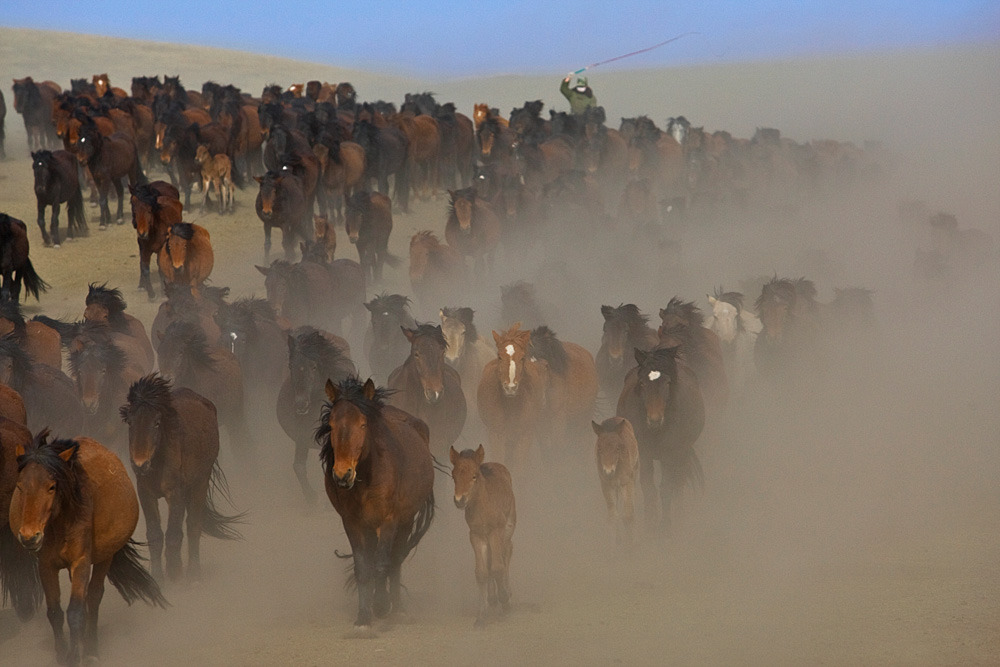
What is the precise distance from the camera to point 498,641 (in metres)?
7.41

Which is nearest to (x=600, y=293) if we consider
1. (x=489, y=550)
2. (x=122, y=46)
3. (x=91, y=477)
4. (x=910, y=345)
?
(x=910, y=345)

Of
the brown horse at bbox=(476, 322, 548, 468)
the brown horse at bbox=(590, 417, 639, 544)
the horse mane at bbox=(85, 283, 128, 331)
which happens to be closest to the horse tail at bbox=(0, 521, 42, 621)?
the brown horse at bbox=(476, 322, 548, 468)

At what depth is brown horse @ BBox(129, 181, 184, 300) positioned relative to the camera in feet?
55.5

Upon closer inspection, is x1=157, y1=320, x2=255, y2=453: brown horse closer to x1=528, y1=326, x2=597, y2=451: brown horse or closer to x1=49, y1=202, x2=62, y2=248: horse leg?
x1=528, y1=326, x2=597, y2=451: brown horse

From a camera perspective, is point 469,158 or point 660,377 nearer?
point 660,377

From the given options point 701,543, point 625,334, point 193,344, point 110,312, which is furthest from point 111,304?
point 701,543

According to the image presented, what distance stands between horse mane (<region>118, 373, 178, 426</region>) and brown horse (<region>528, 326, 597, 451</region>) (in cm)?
377

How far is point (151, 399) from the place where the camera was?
8.70m

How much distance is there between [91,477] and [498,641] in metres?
2.89

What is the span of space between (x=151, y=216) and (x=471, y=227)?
216 inches

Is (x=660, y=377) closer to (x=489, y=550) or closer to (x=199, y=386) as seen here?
(x=489, y=550)

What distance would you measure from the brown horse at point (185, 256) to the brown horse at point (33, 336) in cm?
358

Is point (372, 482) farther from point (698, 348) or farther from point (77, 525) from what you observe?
point (698, 348)

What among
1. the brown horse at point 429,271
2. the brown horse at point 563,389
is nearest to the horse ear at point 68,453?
the brown horse at point 563,389
